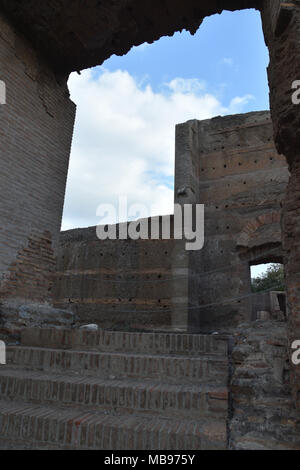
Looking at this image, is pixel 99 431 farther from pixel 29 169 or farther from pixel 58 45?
pixel 58 45

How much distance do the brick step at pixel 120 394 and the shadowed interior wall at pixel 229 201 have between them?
7067 millimetres

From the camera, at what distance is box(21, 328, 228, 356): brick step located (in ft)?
11.4

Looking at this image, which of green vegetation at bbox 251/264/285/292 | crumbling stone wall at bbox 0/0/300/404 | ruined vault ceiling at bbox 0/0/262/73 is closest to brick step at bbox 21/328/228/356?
crumbling stone wall at bbox 0/0/300/404

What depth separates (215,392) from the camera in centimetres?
253

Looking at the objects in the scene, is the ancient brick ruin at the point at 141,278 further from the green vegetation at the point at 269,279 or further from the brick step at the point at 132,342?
the green vegetation at the point at 269,279

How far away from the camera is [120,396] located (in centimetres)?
274

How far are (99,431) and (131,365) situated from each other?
2.61ft

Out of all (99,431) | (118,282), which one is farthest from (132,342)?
(118,282)

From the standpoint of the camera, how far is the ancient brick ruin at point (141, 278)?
2.52 meters

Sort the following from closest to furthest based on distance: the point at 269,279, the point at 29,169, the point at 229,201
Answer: the point at 29,169
the point at 229,201
the point at 269,279

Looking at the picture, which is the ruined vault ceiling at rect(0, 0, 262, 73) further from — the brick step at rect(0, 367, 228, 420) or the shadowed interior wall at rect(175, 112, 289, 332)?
the shadowed interior wall at rect(175, 112, 289, 332)
